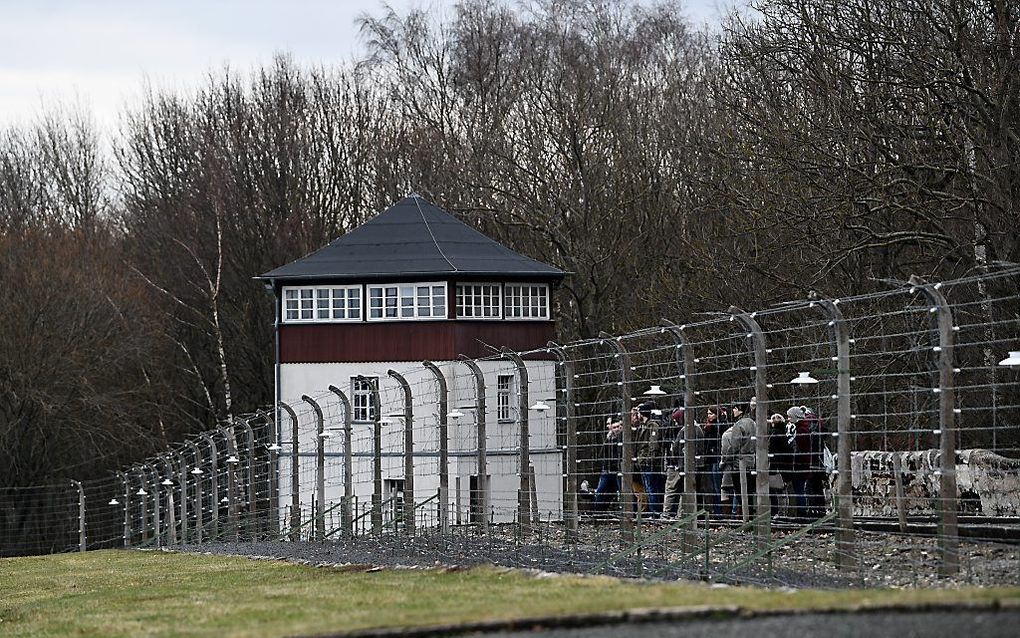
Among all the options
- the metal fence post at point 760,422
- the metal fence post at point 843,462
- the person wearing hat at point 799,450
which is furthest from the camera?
the person wearing hat at point 799,450

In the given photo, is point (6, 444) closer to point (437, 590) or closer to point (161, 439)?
point (161, 439)

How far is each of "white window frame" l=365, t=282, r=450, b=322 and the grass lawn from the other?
2975 centimetres

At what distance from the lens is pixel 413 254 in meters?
58.1

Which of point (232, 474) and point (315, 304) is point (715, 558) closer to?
point (232, 474)

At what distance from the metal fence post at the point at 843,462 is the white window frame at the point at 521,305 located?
39.7m

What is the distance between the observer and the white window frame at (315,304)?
57.3 metres

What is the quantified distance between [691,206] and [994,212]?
26.7m

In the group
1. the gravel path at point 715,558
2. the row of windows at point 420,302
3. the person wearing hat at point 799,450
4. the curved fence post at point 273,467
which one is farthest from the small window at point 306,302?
the person wearing hat at point 799,450

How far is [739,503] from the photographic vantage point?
26.9m

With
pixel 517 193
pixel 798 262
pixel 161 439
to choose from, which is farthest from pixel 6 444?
pixel 798 262

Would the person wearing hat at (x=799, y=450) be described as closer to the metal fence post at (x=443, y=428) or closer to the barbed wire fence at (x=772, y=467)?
the barbed wire fence at (x=772, y=467)

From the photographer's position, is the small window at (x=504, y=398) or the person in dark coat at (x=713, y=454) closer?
the person in dark coat at (x=713, y=454)

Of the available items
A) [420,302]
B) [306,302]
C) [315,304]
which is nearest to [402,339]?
[420,302]

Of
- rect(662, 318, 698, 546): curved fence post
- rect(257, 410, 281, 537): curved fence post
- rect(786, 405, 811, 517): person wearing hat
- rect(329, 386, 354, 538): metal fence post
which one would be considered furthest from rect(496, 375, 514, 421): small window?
rect(662, 318, 698, 546): curved fence post
